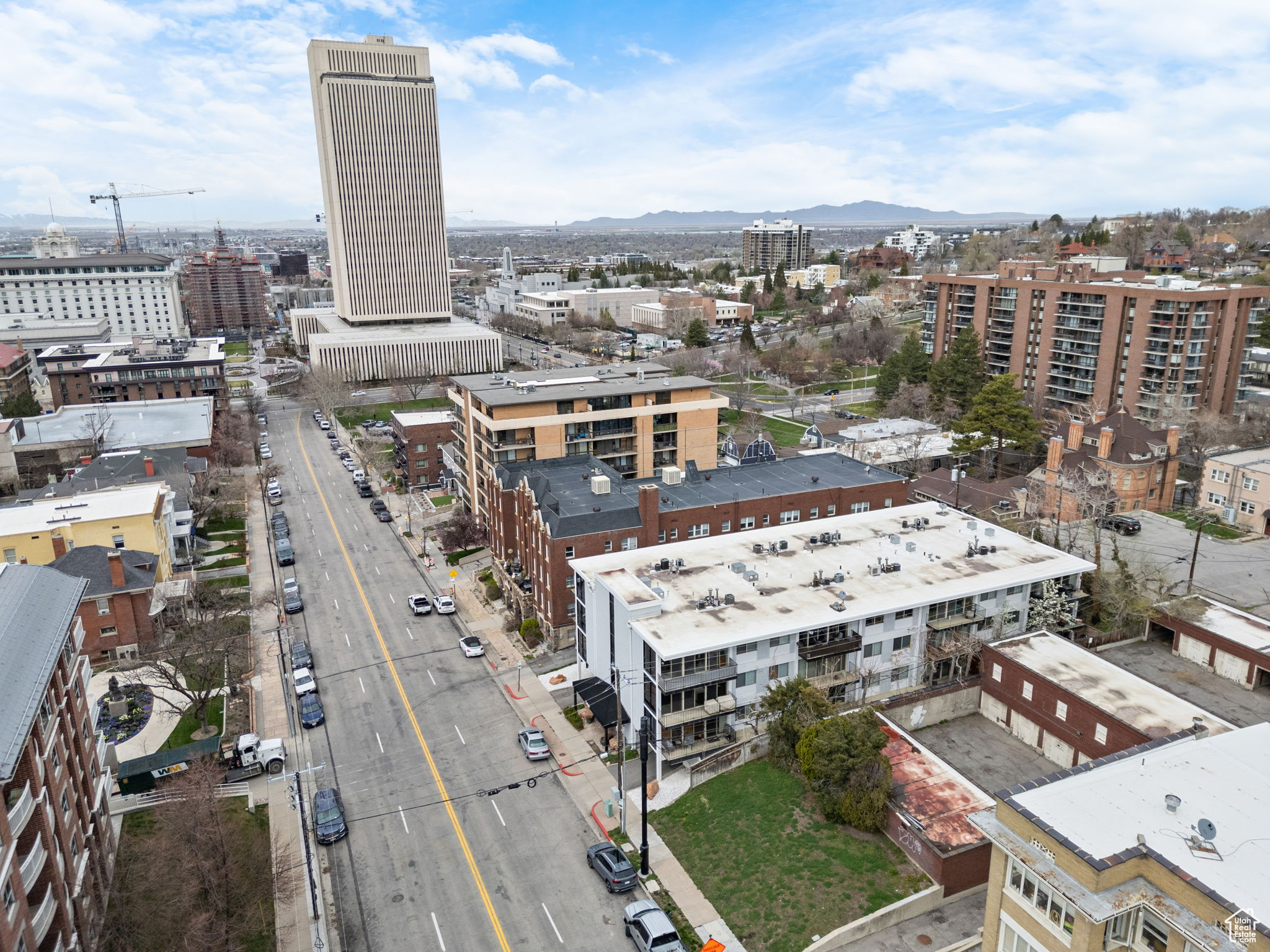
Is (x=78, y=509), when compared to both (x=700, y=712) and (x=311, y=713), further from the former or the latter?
(x=700, y=712)

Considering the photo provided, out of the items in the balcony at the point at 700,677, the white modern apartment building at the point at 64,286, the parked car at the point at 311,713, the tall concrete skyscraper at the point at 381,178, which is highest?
the tall concrete skyscraper at the point at 381,178

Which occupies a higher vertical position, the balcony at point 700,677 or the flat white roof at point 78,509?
the flat white roof at point 78,509

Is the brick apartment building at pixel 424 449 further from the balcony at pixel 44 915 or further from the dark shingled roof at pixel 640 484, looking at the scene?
the balcony at pixel 44 915

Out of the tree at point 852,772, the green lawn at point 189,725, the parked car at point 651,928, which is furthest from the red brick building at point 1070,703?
the green lawn at point 189,725

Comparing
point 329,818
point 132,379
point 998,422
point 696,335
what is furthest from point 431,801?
point 696,335

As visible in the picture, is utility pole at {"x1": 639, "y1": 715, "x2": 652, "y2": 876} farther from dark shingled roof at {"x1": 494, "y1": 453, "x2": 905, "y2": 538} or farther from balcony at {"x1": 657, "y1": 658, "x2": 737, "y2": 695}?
dark shingled roof at {"x1": 494, "y1": 453, "x2": 905, "y2": 538}

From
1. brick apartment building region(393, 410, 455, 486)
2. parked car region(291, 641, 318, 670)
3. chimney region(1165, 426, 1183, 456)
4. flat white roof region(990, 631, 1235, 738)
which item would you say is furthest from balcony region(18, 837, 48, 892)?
chimney region(1165, 426, 1183, 456)
